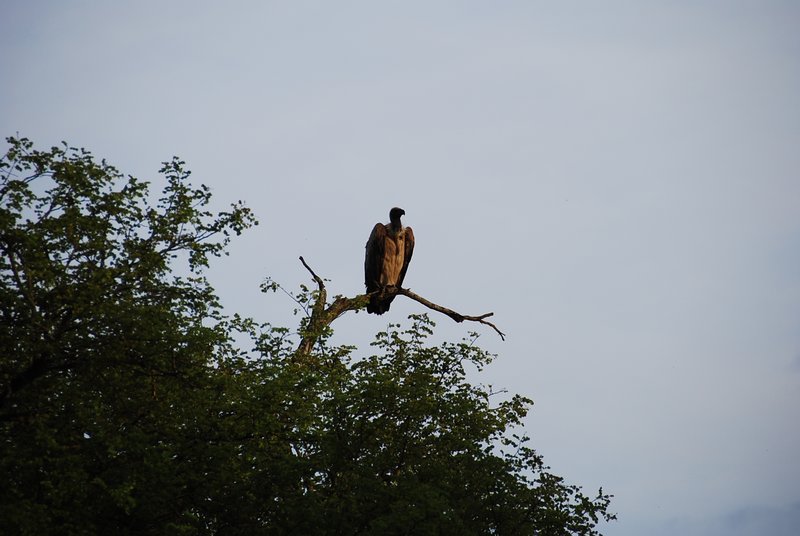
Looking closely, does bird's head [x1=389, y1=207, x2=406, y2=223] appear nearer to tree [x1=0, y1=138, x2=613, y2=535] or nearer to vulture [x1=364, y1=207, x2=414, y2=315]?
vulture [x1=364, y1=207, x2=414, y2=315]

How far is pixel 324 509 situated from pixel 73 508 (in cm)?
409

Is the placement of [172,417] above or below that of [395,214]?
below

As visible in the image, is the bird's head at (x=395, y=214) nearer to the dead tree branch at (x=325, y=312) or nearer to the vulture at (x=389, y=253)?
the vulture at (x=389, y=253)

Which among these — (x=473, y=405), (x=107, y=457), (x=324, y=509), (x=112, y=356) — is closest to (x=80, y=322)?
(x=112, y=356)

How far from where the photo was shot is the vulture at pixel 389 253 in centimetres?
2798

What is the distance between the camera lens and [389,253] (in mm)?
28344

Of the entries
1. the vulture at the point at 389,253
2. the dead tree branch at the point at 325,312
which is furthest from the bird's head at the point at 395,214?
the dead tree branch at the point at 325,312

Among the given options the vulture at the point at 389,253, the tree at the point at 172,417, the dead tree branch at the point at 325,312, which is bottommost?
the tree at the point at 172,417

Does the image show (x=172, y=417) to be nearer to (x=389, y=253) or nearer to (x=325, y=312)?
(x=325, y=312)

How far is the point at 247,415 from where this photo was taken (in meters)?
18.4

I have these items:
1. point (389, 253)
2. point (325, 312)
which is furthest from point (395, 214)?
point (325, 312)

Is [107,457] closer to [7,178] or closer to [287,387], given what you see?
[287,387]

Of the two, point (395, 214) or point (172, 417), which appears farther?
point (395, 214)

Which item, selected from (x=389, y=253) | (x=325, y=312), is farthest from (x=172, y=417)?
(x=389, y=253)
